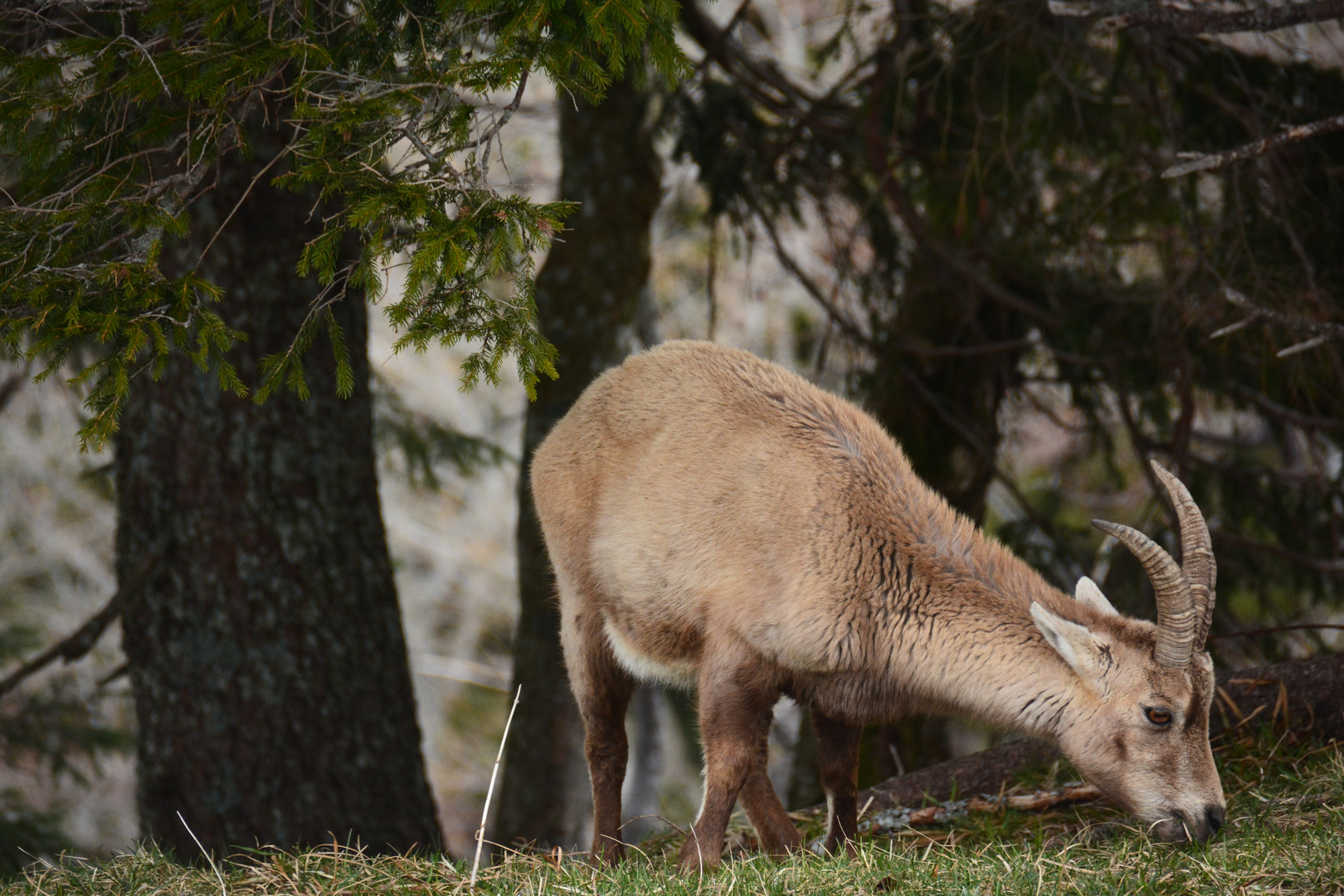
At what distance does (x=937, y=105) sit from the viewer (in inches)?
322

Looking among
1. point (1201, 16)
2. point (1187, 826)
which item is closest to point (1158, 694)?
point (1187, 826)

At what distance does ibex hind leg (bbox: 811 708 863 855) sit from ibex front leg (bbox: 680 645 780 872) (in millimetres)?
670

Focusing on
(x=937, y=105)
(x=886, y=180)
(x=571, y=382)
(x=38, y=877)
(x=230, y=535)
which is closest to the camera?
(x=38, y=877)

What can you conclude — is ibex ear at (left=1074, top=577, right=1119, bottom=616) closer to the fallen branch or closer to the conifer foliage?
the fallen branch

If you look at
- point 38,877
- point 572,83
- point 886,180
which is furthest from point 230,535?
point 886,180

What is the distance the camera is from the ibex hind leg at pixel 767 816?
5.18m

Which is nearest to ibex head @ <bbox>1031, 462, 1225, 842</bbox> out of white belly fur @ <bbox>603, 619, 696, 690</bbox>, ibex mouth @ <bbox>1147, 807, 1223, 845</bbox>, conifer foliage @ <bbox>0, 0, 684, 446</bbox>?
ibex mouth @ <bbox>1147, 807, 1223, 845</bbox>

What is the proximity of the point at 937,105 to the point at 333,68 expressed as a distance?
5149 mm

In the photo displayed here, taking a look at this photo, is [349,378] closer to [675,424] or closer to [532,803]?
[675,424]

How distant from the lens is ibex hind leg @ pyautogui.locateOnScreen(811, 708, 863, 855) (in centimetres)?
529

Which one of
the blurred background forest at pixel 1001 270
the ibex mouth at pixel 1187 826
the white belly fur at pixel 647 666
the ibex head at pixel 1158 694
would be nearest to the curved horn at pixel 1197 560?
the ibex head at pixel 1158 694

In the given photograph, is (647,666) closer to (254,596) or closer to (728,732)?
(728,732)

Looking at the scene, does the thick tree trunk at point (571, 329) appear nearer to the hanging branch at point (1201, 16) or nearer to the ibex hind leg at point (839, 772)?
the ibex hind leg at point (839, 772)

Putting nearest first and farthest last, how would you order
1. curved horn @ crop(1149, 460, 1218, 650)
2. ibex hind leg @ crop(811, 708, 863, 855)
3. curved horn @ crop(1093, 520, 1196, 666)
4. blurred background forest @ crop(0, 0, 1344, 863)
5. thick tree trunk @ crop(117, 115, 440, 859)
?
1. curved horn @ crop(1093, 520, 1196, 666)
2. curved horn @ crop(1149, 460, 1218, 650)
3. ibex hind leg @ crop(811, 708, 863, 855)
4. thick tree trunk @ crop(117, 115, 440, 859)
5. blurred background forest @ crop(0, 0, 1344, 863)
